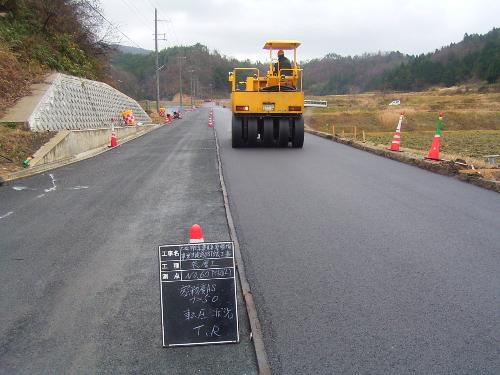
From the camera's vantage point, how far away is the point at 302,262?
525 centimetres

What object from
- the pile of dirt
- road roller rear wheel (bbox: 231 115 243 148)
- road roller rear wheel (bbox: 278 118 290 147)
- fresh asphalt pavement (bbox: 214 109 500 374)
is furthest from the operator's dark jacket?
fresh asphalt pavement (bbox: 214 109 500 374)

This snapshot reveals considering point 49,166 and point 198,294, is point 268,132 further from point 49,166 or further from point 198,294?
point 198,294

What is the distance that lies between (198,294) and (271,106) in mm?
13945

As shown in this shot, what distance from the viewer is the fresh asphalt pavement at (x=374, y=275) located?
11.3 ft

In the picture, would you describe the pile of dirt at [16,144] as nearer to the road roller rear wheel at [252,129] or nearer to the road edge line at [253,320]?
the road roller rear wheel at [252,129]

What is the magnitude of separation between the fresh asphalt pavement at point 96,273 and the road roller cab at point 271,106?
6.69 meters

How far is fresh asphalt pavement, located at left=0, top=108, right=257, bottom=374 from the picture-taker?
11.2ft

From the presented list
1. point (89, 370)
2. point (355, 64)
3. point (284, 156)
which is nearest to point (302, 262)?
point (89, 370)

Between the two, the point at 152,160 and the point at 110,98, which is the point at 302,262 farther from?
the point at 110,98

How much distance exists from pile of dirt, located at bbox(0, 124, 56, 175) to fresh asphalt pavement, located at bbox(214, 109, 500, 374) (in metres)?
6.32

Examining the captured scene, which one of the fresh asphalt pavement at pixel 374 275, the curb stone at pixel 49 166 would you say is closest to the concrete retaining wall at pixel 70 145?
the curb stone at pixel 49 166

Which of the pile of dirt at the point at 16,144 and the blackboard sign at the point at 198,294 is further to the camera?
the pile of dirt at the point at 16,144

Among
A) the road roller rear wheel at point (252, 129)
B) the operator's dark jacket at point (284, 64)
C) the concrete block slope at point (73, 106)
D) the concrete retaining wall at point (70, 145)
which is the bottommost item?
the concrete retaining wall at point (70, 145)

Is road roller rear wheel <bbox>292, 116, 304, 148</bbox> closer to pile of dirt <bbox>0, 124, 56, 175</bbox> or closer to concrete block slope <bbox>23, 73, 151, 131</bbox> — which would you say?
concrete block slope <bbox>23, 73, 151, 131</bbox>
